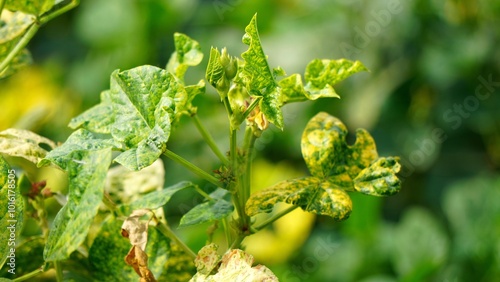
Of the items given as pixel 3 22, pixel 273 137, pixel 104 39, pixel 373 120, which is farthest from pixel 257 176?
pixel 3 22

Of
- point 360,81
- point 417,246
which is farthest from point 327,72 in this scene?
point 360,81

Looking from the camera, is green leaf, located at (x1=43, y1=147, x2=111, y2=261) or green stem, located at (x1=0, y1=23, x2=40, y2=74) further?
green stem, located at (x1=0, y1=23, x2=40, y2=74)

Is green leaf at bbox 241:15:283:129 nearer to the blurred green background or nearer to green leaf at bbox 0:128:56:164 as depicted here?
green leaf at bbox 0:128:56:164

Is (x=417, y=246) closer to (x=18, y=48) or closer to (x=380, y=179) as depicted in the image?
(x=380, y=179)

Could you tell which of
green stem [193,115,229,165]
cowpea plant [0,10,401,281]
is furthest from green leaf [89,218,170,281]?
green stem [193,115,229,165]

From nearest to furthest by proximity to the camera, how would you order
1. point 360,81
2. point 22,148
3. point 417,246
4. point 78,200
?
point 78,200
point 22,148
point 417,246
point 360,81

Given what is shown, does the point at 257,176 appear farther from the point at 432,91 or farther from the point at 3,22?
the point at 3,22
